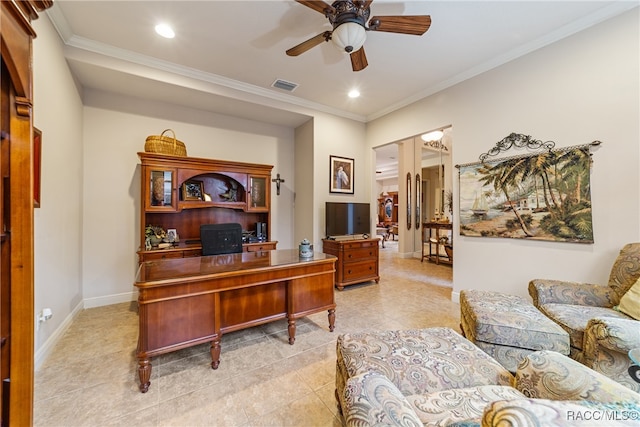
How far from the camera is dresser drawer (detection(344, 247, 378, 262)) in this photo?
13.0 feet

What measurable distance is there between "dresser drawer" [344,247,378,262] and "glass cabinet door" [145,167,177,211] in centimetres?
258

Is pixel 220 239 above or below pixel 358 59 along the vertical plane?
below

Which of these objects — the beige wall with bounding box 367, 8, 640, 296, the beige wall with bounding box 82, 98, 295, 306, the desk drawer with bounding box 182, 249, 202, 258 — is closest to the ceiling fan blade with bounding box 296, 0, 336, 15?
the beige wall with bounding box 367, 8, 640, 296

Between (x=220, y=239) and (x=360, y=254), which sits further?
(x=360, y=254)

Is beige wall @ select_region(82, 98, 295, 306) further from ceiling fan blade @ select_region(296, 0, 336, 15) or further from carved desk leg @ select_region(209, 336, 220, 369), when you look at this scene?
ceiling fan blade @ select_region(296, 0, 336, 15)

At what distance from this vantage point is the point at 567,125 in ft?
8.17

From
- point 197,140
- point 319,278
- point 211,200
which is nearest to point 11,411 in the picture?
point 319,278

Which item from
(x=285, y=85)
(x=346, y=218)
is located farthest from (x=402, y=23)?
(x=346, y=218)

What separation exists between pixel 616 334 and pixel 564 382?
984 millimetres

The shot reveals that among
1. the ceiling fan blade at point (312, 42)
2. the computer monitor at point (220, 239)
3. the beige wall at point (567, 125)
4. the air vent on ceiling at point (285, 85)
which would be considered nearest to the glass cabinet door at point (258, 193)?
the computer monitor at point (220, 239)

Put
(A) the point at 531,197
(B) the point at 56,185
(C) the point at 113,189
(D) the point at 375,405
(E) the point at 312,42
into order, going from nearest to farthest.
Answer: (D) the point at 375,405
(E) the point at 312,42
(B) the point at 56,185
(A) the point at 531,197
(C) the point at 113,189

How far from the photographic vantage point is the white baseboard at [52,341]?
1957 mm

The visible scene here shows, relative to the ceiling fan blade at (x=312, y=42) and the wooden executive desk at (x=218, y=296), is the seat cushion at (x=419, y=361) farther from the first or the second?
the ceiling fan blade at (x=312, y=42)

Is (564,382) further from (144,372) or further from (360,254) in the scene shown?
(360,254)
